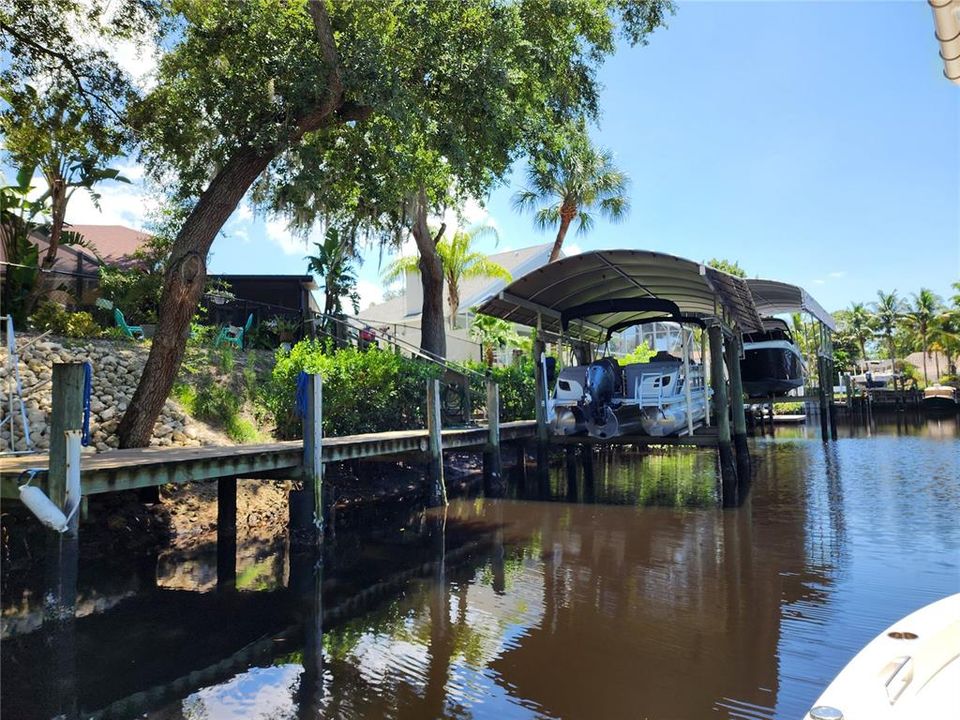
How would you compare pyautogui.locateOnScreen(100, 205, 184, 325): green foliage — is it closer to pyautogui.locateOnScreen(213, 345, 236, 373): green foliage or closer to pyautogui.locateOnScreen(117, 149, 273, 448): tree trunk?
pyautogui.locateOnScreen(213, 345, 236, 373): green foliage

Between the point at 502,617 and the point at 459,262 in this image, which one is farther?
the point at 459,262

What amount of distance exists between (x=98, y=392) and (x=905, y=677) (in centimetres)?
1247

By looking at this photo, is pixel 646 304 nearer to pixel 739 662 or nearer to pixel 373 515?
pixel 373 515

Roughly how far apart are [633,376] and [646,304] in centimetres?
186

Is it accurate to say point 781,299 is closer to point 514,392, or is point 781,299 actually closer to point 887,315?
point 514,392

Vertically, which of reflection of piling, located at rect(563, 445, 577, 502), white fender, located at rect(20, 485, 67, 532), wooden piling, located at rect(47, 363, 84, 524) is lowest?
reflection of piling, located at rect(563, 445, 577, 502)

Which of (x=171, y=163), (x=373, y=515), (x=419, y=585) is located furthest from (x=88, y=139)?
(x=419, y=585)

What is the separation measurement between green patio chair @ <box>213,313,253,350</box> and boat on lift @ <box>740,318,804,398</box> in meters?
14.0

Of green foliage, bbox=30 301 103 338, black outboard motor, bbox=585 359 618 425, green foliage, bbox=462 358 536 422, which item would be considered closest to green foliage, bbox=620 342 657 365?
green foliage, bbox=462 358 536 422

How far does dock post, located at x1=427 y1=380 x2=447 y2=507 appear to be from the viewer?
1216cm

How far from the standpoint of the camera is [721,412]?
44.9 feet

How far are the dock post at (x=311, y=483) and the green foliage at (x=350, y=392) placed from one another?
4.32m

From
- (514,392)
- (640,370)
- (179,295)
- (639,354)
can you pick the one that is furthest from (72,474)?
(639,354)

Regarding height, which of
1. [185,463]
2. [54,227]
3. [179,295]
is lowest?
[185,463]
